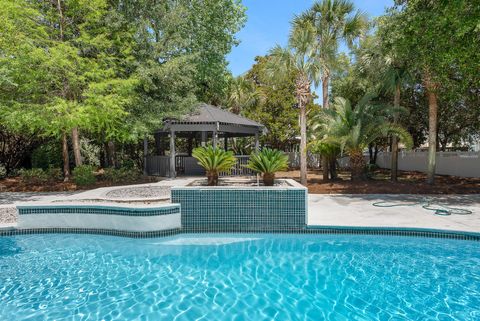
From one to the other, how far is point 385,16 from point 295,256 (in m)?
12.3

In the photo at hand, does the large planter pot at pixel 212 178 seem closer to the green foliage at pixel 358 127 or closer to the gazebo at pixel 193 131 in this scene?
the gazebo at pixel 193 131

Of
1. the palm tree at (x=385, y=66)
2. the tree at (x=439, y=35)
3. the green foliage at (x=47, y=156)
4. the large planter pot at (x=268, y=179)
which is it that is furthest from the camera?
the green foliage at (x=47, y=156)

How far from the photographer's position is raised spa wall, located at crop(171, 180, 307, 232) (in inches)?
317

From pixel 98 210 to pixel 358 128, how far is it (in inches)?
429

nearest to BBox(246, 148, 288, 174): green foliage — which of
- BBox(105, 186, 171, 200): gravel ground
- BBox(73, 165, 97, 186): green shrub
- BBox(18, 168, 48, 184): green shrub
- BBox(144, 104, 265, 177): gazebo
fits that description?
BBox(105, 186, 171, 200): gravel ground

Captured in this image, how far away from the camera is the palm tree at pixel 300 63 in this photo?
47.1ft

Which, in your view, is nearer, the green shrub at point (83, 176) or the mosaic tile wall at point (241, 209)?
the mosaic tile wall at point (241, 209)

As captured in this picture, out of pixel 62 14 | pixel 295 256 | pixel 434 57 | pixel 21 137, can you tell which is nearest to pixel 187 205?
pixel 295 256

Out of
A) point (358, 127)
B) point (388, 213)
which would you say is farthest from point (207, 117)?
point (388, 213)

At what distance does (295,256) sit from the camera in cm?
667

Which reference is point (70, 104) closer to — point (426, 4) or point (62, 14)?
point (62, 14)

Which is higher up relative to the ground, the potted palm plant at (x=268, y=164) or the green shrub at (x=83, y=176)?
the potted palm plant at (x=268, y=164)

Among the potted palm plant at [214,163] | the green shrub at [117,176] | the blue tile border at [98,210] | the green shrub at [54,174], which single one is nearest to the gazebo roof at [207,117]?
the green shrub at [117,176]

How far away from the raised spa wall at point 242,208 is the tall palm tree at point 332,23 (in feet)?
31.9
